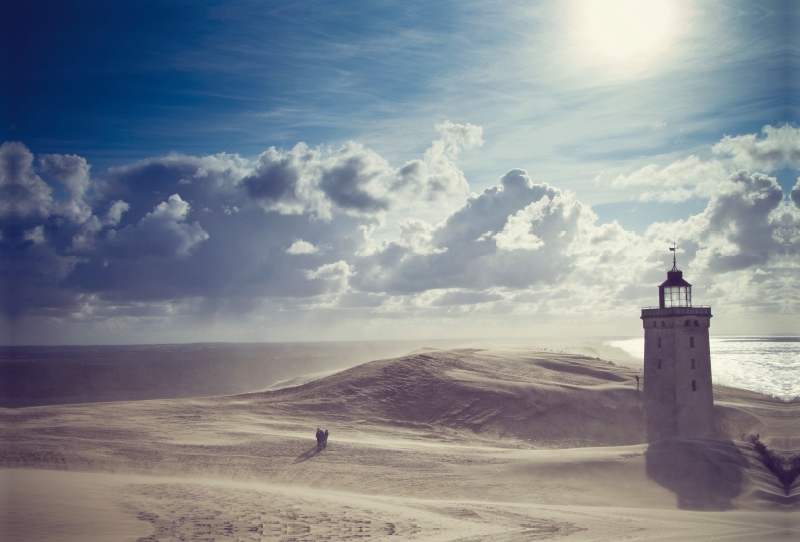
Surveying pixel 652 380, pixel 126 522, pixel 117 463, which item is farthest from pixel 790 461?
pixel 117 463

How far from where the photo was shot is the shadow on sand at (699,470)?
22500mm

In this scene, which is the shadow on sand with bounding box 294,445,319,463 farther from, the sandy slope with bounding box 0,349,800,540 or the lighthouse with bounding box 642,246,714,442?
the lighthouse with bounding box 642,246,714,442

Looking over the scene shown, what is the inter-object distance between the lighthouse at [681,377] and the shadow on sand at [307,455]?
17.1 meters

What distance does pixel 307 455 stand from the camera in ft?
87.1

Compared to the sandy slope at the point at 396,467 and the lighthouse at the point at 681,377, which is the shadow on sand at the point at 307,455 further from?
the lighthouse at the point at 681,377

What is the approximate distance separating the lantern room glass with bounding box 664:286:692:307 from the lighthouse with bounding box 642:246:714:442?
629 millimetres

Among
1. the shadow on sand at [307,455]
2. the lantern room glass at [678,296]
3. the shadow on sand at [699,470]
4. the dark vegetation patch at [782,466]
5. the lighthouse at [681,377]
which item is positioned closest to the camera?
the shadow on sand at [699,470]

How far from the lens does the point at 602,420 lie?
124 feet

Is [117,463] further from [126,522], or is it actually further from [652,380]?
[652,380]

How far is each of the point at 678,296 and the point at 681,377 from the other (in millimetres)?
4255

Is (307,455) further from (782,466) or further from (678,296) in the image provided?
(678,296)

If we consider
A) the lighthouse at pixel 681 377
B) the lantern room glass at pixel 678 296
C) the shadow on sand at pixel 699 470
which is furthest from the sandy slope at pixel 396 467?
the lantern room glass at pixel 678 296

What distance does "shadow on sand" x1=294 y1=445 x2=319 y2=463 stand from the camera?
25969 millimetres

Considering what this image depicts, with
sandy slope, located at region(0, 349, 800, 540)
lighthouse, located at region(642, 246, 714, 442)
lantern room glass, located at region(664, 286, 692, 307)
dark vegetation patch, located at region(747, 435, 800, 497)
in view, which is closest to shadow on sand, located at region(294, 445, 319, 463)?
sandy slope, located at region(0, 349, 800, 540)
